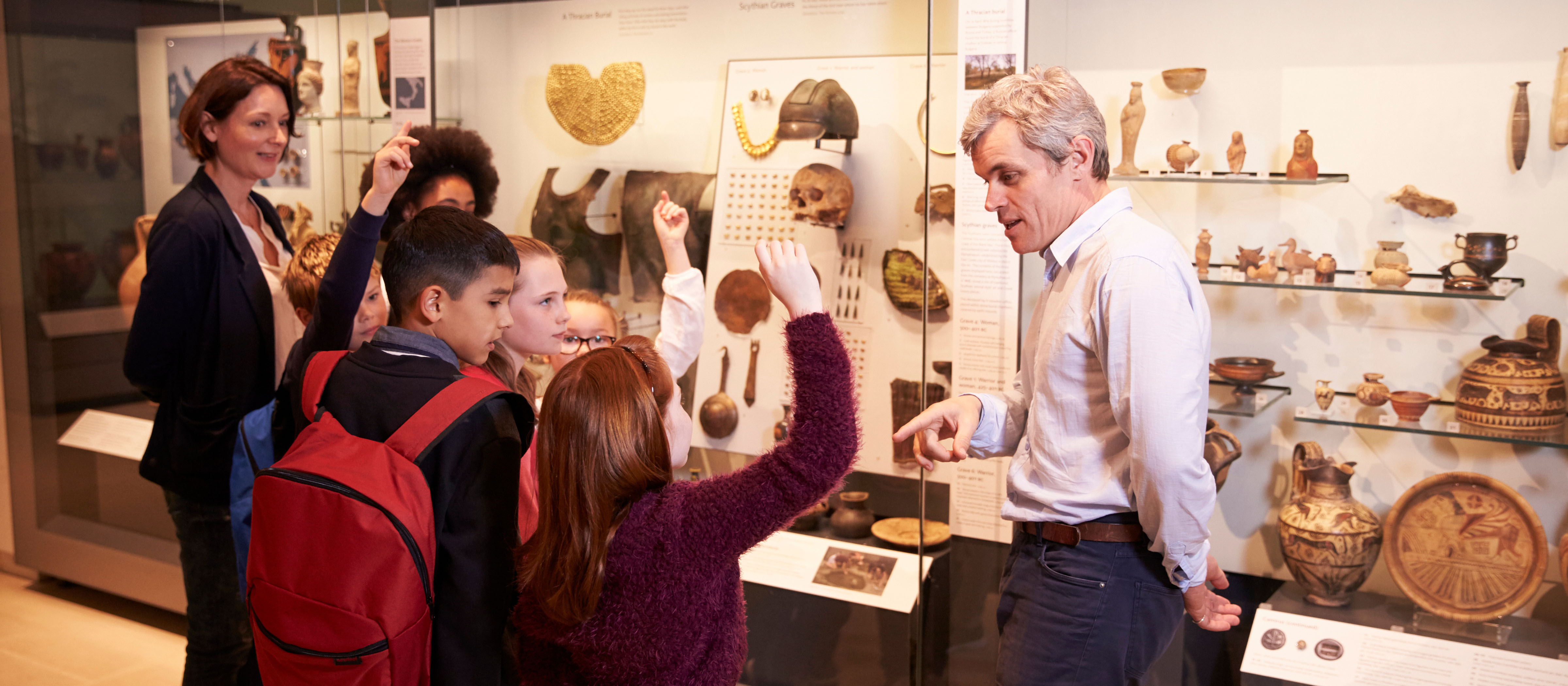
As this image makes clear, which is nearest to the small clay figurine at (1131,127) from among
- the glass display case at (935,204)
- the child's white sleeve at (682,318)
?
the glass display case at (935,204)

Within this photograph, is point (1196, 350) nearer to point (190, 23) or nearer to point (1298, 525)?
point (1298, 525)

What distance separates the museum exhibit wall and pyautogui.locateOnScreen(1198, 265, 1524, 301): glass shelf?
0.13ft

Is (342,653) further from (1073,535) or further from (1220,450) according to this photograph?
(1220,450)

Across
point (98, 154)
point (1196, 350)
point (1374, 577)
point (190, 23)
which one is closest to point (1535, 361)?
point (1374, 577)

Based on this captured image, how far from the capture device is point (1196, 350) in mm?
1702

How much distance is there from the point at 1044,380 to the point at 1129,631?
0.48m

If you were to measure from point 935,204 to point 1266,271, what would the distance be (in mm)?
927

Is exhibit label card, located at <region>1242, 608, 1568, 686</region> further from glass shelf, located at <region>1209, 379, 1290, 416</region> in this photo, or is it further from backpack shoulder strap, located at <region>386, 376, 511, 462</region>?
backpack shoulder strap, located at <region>386, 376, 511, 462</region>

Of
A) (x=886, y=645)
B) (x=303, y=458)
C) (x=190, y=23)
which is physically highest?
(x=190, y=23)

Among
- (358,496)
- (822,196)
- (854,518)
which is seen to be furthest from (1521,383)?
(358,496)

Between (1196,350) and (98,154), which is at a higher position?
(98,154)

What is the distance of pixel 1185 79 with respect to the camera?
113 inches

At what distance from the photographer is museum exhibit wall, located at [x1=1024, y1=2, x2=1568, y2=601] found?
265 cm

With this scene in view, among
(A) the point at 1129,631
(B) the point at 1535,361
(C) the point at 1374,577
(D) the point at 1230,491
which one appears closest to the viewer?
(A) the point at 1129,631
